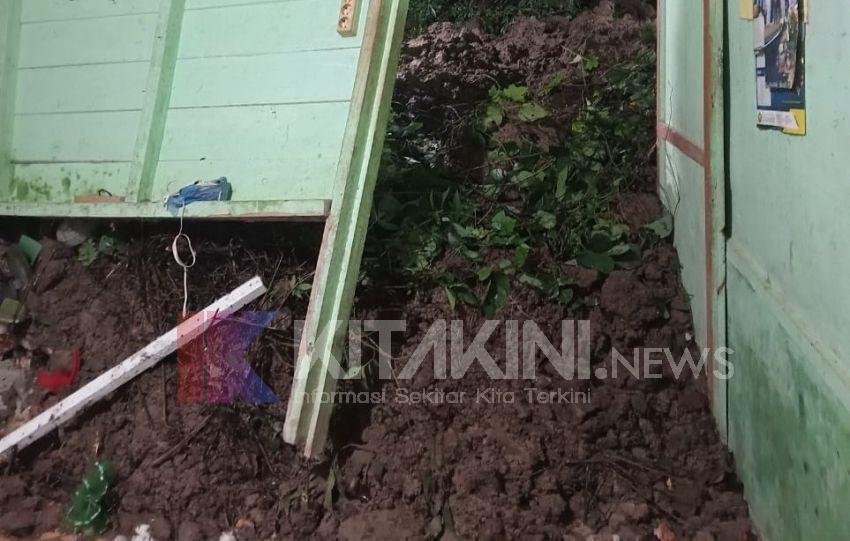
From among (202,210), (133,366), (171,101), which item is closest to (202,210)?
(202,210)

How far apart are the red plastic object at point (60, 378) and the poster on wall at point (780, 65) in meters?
2.96

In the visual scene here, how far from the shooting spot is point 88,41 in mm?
3301

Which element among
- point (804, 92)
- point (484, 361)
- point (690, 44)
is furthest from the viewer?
point (484, 361)

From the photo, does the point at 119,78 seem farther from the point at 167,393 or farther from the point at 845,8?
the point at 845,8

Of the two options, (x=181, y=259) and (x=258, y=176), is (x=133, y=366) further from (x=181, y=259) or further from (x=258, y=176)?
(x=258, y=176)

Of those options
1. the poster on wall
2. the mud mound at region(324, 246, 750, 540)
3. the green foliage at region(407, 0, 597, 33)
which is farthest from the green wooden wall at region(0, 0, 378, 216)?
the green foliage at region(407, 0, 597, 33)

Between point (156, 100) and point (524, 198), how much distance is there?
1.80 metres

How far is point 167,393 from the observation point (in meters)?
2.99

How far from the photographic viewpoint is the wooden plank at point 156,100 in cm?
308

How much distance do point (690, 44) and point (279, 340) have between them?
2.13m

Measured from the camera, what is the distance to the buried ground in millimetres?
2607

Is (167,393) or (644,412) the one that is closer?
(644,412)

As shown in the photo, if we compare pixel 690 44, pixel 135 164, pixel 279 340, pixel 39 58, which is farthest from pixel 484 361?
pixel 39 58

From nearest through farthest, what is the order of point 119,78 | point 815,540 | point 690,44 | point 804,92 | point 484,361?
point 804,92, point 815,540, point 690,44, point 484,361, point 119,78
